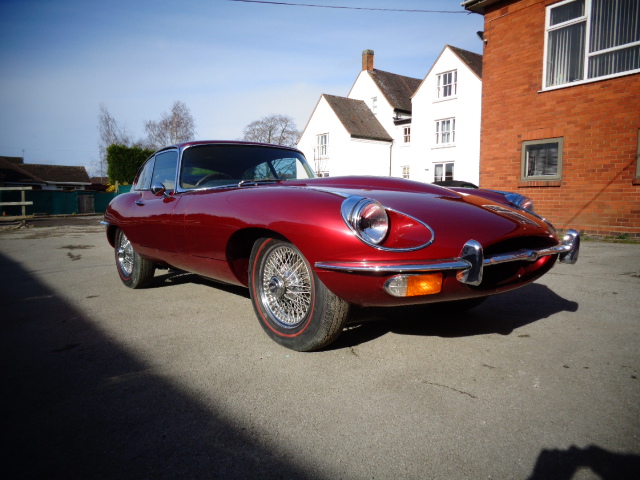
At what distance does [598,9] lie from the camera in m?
9.24

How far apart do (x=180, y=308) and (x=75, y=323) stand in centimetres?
79

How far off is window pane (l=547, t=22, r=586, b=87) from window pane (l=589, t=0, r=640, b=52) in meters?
0.27

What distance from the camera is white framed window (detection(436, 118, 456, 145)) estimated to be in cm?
2309

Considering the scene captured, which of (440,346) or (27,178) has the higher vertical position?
(27,178)

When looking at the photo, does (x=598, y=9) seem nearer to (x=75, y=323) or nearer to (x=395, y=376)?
(x=395, y=376)

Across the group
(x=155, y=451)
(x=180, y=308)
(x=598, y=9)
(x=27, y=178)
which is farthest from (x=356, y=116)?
(x=27, y=178)

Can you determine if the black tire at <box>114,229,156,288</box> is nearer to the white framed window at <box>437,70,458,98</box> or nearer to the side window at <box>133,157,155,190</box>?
the side window at <box>133,157,155,190</box>

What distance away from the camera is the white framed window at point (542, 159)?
9.84m

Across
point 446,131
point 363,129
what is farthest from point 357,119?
point 446,131

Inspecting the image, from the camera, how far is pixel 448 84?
23328 mm

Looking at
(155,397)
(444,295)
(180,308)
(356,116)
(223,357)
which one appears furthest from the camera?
(356,116)

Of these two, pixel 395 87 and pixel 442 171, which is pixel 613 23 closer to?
pixel 442 171

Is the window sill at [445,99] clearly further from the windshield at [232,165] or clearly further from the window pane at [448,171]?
the windshield at [232,165]

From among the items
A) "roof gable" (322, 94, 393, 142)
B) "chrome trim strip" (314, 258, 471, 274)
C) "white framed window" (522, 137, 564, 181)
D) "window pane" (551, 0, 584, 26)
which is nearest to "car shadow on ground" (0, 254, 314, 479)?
"chrome trim strip" (314, 258, 471, 274)
